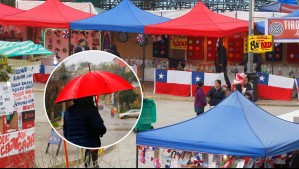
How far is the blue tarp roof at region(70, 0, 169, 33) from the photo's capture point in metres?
25.0

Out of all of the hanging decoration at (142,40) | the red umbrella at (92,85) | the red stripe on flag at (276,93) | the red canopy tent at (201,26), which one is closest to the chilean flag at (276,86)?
the red stripe on flag at (276,93)

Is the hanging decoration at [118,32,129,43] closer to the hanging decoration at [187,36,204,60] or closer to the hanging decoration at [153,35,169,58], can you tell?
the hanging decoration at [153,35,169,58]

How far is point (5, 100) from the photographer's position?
12195 mm

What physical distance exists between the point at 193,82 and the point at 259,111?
11.7 meters

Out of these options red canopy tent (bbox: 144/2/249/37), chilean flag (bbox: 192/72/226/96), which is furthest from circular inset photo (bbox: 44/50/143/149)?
red canopy tent (bbox: 144/2/249/37)

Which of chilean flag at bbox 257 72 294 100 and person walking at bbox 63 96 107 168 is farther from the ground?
person walking at bbox 63 96 107 168

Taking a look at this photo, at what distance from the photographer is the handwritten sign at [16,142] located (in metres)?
12.1

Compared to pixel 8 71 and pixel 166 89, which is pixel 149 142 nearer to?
pixel 8 71

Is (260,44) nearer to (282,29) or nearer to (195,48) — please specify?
(282,29)

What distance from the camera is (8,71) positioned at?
12031 mm

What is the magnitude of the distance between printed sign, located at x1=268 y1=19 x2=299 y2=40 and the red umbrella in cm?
1667

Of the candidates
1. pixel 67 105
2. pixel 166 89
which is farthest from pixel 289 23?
pixel 67 105

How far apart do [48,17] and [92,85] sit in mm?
20707

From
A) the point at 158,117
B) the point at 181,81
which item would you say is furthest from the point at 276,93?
the point at 158,117
